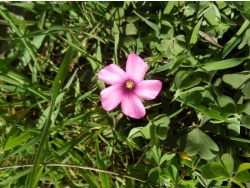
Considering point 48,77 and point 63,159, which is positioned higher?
point 48,77

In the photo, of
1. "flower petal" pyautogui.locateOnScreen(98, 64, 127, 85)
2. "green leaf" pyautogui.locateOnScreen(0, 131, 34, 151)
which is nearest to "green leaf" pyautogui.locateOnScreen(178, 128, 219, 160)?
"flower petal" pyautogui.locateOnScreen(98, 64, 127, 85)

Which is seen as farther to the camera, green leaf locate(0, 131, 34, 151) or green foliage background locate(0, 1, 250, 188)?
green leaf locate(0, 131, 34, 151)

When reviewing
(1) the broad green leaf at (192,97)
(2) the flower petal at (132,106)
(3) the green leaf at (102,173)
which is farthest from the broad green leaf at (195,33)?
(3) the green leaf at (102,173)

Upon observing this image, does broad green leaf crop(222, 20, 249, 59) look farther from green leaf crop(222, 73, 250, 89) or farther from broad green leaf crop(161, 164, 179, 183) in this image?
broad green leaf crop(161, 164, 179, 183)

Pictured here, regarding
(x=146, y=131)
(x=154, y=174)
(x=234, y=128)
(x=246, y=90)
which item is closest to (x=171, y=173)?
(x=154, y=174)

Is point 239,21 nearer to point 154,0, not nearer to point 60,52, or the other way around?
point 154,0

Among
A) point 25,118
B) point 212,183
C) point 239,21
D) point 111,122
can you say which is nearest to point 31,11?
point 25,118
